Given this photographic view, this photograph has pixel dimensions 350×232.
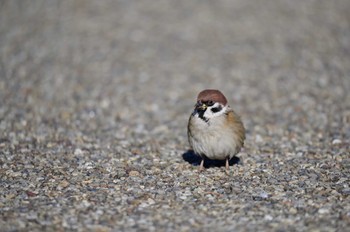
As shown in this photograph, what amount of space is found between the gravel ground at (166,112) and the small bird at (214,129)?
36 cm

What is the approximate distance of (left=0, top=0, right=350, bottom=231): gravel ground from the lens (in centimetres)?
553

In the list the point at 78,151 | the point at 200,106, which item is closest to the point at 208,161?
the point at 200,106

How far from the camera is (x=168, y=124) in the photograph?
902 cm

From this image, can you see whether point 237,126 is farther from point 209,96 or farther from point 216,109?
point 209,96

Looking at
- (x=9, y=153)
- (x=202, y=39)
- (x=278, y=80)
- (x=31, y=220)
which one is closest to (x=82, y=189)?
(x=31, y=220)

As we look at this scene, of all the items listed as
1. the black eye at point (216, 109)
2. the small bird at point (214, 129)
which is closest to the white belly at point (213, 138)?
the small bird at point (214, 129)

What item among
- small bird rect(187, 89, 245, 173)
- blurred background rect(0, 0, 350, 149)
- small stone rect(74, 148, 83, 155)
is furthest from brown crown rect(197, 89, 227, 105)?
blurred background rect(0, 0, 350, 149)

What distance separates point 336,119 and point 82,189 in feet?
15.2

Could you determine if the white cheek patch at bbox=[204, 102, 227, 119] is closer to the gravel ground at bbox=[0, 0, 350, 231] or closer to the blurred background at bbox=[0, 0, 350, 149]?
the gravel ground at bbox=[0, 0, 350, 231]

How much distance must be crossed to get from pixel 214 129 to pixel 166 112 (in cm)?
330

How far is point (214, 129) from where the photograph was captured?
631 centimetres

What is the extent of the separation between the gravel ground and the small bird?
0.36 m

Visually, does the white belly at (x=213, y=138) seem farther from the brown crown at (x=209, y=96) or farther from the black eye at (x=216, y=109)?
the brown crown at (x=209, y=96)

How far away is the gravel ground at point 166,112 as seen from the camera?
5.53 metres
